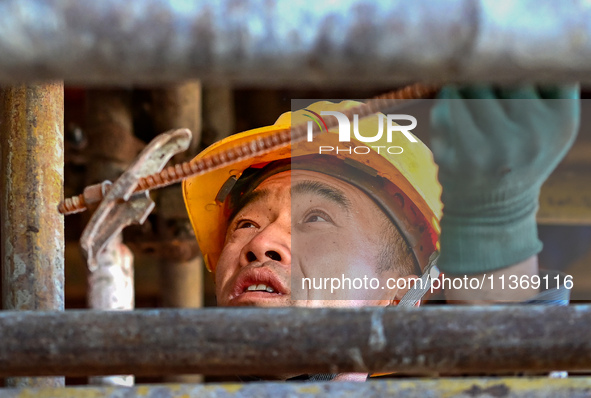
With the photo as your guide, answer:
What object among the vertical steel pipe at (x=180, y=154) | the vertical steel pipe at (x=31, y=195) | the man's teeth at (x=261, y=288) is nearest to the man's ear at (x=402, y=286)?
the man's teeth at (x=261, y=288)

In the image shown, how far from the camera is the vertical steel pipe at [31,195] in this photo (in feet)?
4.78

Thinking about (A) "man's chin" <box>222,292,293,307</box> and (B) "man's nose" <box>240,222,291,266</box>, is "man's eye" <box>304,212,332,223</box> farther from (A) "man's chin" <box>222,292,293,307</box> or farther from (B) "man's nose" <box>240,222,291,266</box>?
(A) "man's chin" <box>222,292,293,307</box>

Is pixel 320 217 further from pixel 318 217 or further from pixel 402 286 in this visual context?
pixel 402 286

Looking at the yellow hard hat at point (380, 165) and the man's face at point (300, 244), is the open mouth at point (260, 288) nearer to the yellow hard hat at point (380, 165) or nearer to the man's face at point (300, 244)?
the man's face at point (300, 244)

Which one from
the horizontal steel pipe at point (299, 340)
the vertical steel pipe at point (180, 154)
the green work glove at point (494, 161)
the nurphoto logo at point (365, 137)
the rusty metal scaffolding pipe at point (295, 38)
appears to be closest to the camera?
the rusty metal scaffolding pipe at point (295, 38)

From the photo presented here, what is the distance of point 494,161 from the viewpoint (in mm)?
957

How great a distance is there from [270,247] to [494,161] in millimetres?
1039

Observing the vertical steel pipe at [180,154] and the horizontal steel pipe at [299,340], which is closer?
the horizontal steel pipe at [299,340]

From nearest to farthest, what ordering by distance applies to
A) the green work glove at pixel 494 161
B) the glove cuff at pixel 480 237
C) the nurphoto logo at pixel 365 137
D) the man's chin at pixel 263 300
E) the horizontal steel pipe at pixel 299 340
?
the horizontal steel pipe at pixel 299 340 → the green work glove at pixel 494 161 → the glove cuff at pixel 480 237 → the man's chin at pixel 263 300 → the nurphoto logo at pixel 365 137

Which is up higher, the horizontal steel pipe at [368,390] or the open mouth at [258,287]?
the open mouth at [258,287]

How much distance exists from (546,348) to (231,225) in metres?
1.49

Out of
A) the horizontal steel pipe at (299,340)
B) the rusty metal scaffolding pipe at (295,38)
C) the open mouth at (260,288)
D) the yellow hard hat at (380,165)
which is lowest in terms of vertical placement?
the horizontal steel pipe at (299,340)

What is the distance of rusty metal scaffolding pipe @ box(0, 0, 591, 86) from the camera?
0.52 metres

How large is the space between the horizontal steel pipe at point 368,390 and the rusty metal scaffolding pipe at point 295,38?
0.34m
